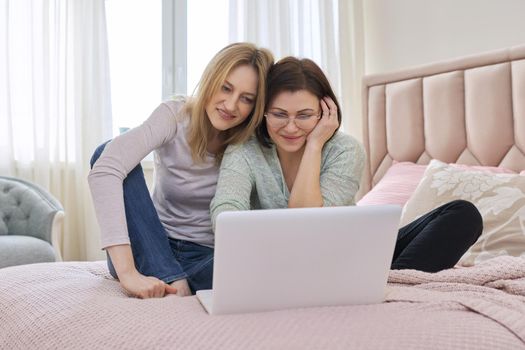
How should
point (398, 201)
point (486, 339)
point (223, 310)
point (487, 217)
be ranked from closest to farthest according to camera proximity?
point (486, 339), point (223, 310), point (487, 217), point (398, 201)

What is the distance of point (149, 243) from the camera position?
4.71 ft

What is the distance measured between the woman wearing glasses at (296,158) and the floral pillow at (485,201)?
456 mm

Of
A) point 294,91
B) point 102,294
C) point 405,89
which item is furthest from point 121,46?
point 102,294

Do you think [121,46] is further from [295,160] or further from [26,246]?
[295,160]

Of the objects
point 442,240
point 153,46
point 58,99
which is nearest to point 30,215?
point 58,99

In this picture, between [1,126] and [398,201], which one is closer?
[398,201]

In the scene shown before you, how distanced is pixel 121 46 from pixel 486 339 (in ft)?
10.3

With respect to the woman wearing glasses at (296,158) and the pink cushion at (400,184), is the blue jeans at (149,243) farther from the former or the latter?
the pink cushion at (400,184)

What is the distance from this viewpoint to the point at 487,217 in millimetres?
2047

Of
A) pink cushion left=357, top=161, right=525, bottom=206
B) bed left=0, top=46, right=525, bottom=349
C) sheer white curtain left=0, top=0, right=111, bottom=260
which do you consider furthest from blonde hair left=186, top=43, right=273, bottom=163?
sheer white curtain left=0, top=0, right=111, bottom=260

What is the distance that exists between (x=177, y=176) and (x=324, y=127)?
41cm

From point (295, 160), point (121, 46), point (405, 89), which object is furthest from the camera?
point (121, 46)

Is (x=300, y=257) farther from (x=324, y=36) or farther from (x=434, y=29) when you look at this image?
(x=324, y=36)

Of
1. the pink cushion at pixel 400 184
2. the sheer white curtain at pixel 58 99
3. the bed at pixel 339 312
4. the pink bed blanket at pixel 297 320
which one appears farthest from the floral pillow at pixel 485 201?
the sheer white curtain at pixel 58 99
